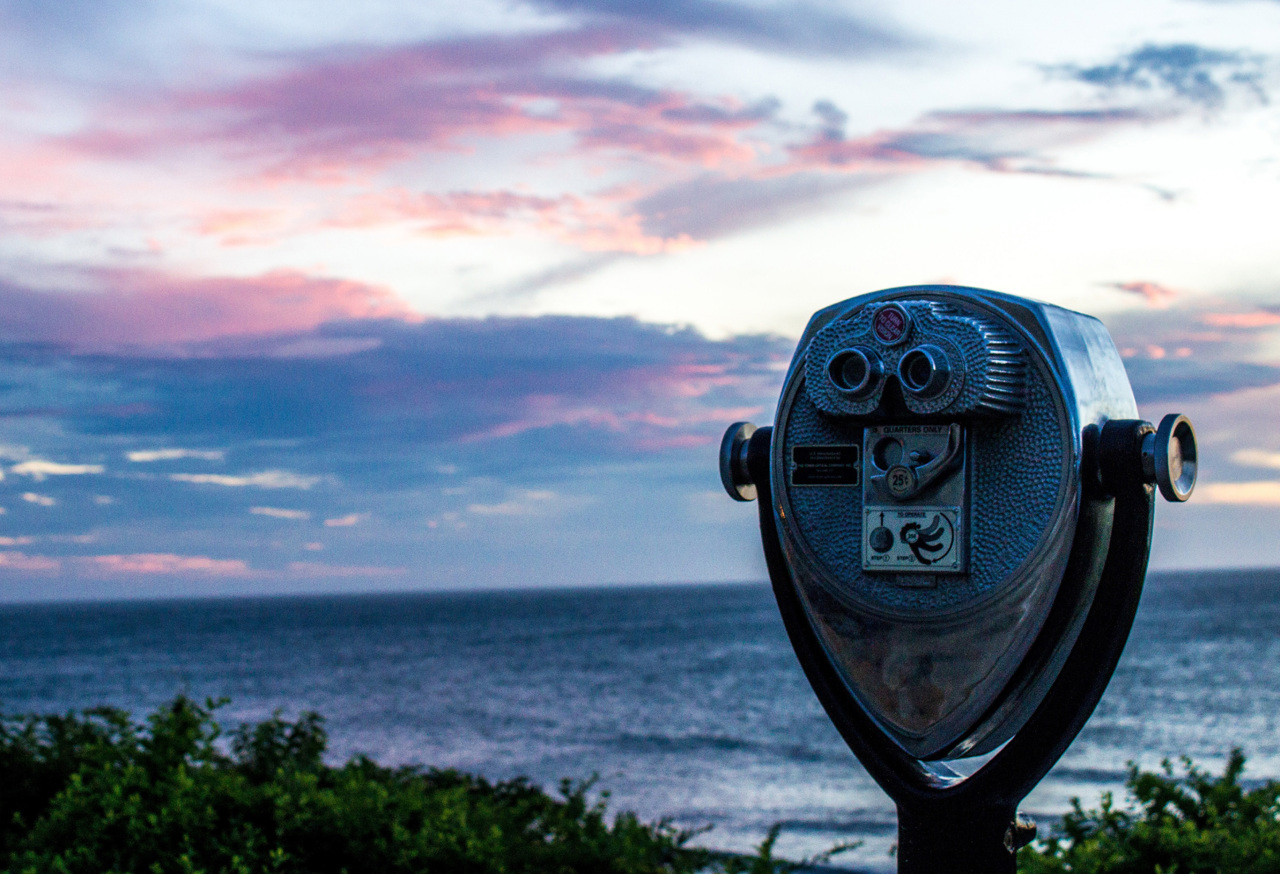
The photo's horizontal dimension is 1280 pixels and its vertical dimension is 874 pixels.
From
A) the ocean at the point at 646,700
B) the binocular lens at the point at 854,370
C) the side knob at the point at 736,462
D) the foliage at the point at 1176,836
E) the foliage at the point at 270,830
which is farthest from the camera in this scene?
the ocean at the point at 646,700

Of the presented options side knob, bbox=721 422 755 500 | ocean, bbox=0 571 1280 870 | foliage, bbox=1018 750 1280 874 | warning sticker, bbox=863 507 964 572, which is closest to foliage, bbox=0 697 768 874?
foliage, bbox=1018 750 1280 874

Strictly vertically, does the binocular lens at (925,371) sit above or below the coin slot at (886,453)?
above

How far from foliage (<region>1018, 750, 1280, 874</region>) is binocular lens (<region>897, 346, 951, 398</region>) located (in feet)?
6.33

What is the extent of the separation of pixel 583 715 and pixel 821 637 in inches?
1418

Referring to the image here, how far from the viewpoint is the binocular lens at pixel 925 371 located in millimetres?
2391

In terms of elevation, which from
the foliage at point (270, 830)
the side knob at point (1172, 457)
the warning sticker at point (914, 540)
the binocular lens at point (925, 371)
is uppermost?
the binocular lens at point (925, 371)

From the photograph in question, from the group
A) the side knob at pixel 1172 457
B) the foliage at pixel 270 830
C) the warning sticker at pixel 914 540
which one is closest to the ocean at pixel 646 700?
the foliage at pixel 270 830

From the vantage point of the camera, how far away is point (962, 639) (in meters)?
2.44

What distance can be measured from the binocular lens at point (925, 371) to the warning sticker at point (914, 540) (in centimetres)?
23

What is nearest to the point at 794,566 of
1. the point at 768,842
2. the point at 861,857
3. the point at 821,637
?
the point at 821,637

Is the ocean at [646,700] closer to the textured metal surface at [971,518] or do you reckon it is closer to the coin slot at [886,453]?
the textured metal surface at [971,518]

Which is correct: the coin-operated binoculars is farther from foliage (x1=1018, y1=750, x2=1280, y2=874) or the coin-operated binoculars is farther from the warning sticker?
foliage (x1=1018, y1=750, x2=1280, y2=874)

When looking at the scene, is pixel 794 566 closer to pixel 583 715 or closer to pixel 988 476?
pixel 988 476

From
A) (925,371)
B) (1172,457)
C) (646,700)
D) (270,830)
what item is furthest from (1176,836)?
(646,700)
